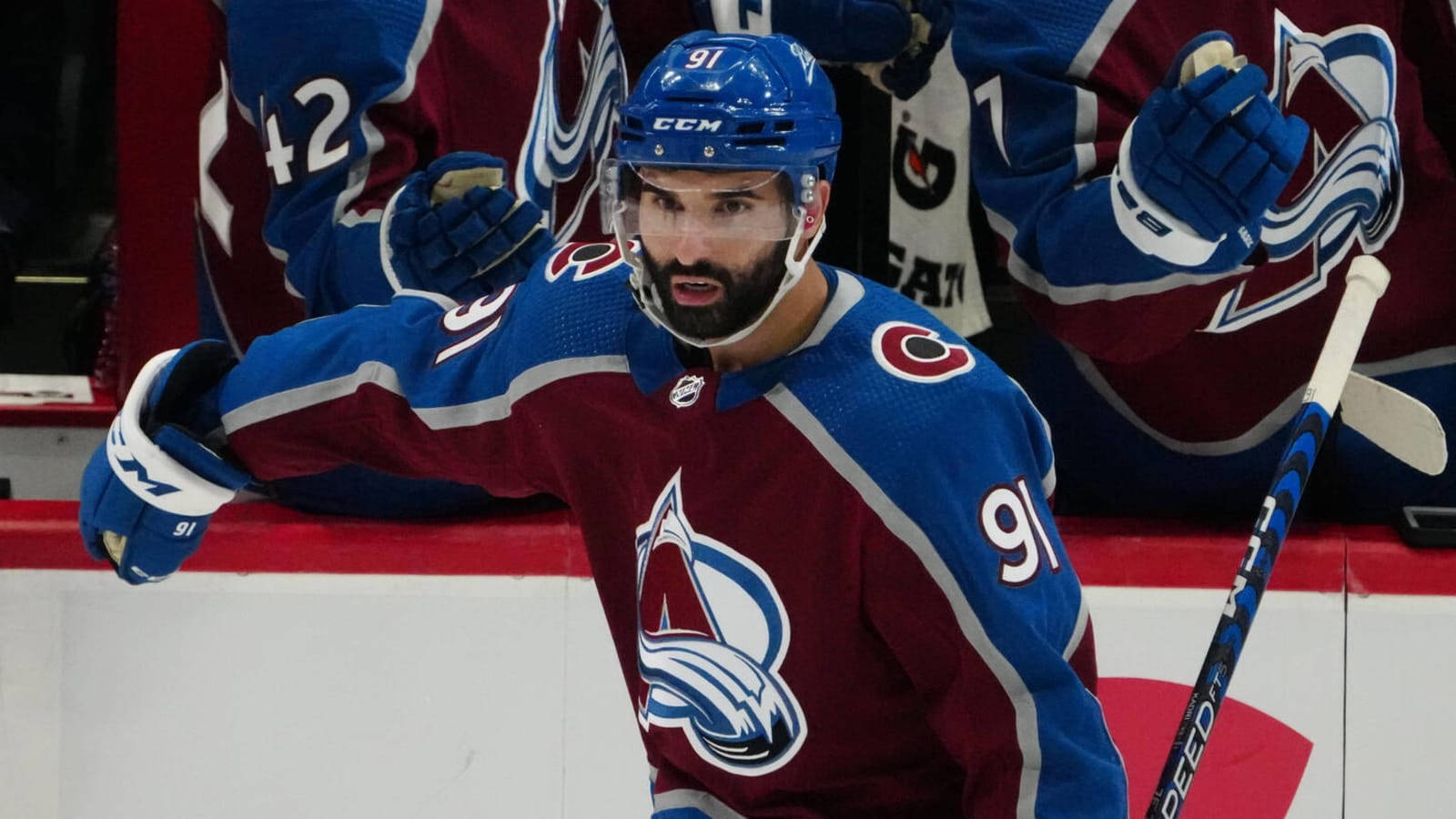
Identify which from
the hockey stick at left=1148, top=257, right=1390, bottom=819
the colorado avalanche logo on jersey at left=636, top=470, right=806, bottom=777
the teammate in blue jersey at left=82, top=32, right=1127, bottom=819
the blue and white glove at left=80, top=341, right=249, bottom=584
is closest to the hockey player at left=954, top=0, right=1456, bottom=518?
the hockey stick at left=1148, top=257, right=1390, bottom=819

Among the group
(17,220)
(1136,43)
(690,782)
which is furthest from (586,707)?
(17,220)

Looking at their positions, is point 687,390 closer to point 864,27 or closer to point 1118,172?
point 1118,172

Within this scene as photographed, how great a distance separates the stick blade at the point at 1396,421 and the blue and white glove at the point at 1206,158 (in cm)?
20

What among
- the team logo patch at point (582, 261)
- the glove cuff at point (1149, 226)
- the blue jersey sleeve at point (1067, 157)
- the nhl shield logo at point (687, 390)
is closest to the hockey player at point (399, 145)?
the blue jersey sleeve at point (1067, 157)

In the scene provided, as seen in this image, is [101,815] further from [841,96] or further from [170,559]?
[841,96]

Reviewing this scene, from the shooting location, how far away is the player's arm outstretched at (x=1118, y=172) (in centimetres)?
192

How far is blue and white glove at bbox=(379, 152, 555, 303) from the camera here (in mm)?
2164

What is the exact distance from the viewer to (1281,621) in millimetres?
2348

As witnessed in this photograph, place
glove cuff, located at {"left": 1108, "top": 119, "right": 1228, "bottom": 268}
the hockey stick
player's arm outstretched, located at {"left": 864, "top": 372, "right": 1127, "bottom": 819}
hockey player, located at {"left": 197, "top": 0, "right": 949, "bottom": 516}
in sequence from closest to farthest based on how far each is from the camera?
1. player's arm outstretched, located at {"left": 864, "top": 372, "right": 1127, "bottom": 819}
2. the hockey stick
3. glove cuff, located at {"left": 1108, "top": 119, "right": 1228, "bottom": 268}
4. hockey player, located at {"left": 197, "top": 0, "right": 949, "bottom": 516}

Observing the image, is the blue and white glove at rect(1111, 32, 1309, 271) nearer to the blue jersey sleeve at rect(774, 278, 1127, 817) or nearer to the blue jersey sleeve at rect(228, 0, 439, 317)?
the blue jersey sleeve at rect(774, 278, 1127, 817)

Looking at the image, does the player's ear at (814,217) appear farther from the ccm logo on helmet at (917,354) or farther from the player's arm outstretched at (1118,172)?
the player's arm outstretched at (1118,172)

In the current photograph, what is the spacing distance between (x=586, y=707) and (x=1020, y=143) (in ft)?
2.90

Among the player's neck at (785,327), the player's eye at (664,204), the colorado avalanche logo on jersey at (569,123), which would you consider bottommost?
the colorado avalanche logo on jersey at (569,123)

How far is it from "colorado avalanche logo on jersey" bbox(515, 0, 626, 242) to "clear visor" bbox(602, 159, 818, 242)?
880 mm
